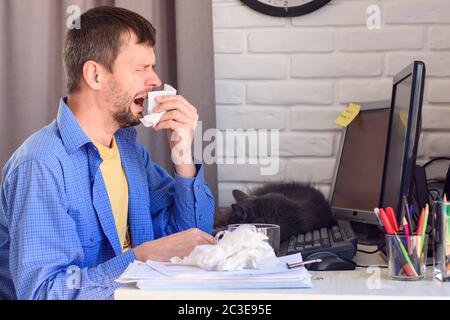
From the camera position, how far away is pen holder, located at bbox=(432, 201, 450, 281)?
46.7 inches

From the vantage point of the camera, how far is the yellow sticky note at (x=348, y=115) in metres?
1.96

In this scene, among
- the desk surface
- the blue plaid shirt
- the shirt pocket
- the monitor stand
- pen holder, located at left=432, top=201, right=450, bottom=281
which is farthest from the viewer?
the monitor stand

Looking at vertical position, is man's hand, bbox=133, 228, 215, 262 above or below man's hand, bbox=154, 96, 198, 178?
below

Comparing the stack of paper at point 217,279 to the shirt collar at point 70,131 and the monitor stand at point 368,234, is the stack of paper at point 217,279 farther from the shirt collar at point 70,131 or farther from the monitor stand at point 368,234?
the monitor stand at point 368,234

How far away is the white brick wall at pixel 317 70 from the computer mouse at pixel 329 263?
2.53 ft

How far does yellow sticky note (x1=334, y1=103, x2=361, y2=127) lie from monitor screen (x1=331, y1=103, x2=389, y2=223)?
0.04ft

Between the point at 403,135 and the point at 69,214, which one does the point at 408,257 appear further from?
the point at 69,214

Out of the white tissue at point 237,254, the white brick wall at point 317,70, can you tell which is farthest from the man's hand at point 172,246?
the white brick wall at point 317,70

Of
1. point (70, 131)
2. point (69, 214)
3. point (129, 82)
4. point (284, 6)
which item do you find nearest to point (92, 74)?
point (129, 82)

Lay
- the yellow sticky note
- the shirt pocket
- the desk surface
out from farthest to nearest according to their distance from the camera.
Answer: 1. the yellow sticky note
2. the shirt pocket
3. the desk surface

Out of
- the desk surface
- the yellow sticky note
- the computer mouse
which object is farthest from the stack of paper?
the yellow sticky note

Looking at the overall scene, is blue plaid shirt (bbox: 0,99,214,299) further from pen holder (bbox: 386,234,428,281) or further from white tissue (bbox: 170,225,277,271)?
pen holder (bbox: 386,234,428,281)
